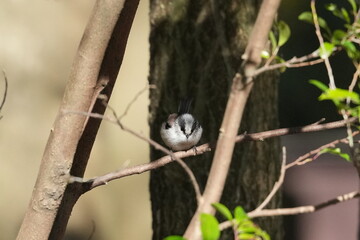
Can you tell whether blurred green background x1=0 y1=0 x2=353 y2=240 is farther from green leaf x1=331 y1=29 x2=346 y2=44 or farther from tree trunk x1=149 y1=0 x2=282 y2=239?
green leaf x1=331 y1=29 x2=346 y2=44

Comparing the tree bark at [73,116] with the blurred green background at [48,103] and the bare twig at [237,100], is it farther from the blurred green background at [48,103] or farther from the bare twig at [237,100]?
the blurred green background at [48,103]

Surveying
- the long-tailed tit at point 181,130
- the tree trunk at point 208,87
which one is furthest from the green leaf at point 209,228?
the tree trunk at point 208,87

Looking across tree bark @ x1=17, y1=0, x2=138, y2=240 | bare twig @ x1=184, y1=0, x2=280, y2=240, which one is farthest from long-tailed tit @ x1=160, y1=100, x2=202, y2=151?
bare twig @ x1=184, y1=0, x2=280, y2=240

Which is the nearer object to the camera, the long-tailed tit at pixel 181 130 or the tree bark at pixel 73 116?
the tree bark at pixel 73 116

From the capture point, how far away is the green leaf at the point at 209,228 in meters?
1.16

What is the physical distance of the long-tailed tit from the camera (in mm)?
3170

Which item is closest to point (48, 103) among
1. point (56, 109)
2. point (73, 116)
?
point (56, 109)

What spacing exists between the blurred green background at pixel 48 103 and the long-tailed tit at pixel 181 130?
0.47m

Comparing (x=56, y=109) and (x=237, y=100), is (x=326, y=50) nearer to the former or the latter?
(x=237, y=100)

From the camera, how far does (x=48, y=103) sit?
3.82m

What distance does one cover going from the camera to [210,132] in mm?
3307

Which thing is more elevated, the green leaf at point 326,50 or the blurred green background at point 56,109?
the blurred green background at point 56,109

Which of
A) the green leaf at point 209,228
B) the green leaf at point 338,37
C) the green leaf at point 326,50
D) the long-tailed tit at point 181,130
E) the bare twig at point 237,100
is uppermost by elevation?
the long-tailed tit at point 181,130

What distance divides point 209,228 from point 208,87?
212 centimetres
